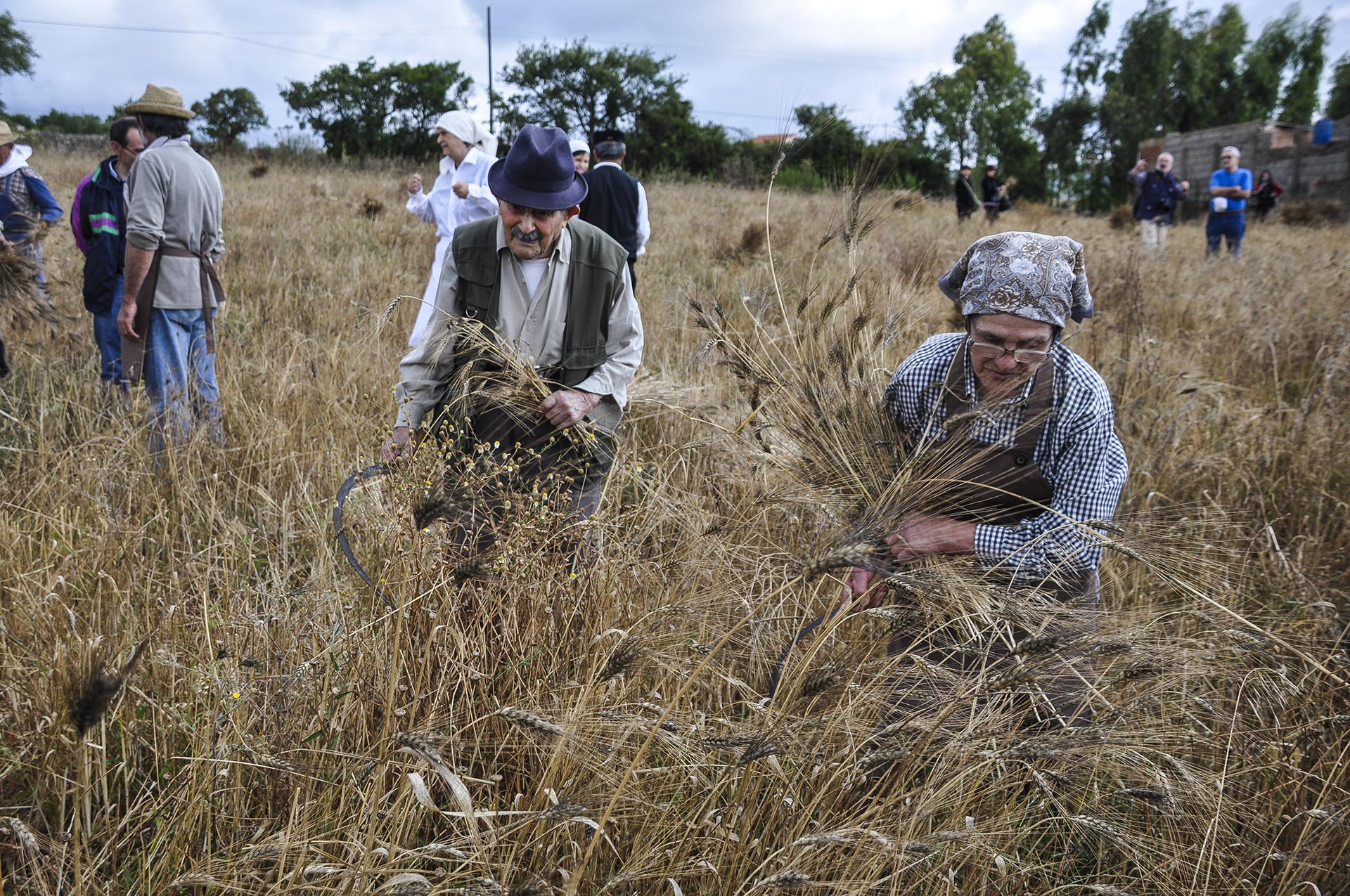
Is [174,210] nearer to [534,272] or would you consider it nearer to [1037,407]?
[534,272]

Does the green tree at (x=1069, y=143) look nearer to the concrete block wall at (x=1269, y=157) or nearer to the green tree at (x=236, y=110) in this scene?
the concrete block wall at (x=1269, y=157)

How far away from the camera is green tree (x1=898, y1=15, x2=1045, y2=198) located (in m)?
33.3

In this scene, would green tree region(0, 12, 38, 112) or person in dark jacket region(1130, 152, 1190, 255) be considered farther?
green tree region(0, 12, 38, 112)

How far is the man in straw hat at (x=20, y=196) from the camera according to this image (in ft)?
15.1

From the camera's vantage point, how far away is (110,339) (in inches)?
167

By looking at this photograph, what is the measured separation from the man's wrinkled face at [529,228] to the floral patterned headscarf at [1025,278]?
121cm

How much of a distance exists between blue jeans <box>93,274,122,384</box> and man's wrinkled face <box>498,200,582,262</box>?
2.74 m

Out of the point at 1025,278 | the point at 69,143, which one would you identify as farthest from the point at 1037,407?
the point at 69,143

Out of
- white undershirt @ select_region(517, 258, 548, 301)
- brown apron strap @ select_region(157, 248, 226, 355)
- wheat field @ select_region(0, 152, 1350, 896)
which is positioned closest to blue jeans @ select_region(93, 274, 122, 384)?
brown apron strap @ select_region(157, 248, 226, 355)

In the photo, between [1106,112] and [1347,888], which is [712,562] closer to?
[1347,888]

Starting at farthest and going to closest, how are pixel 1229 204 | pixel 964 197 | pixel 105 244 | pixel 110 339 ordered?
pixel 964 197 < pixel 1229 204 < pixel 110 339 < pixel 105 244

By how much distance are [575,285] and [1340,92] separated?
48.8 m

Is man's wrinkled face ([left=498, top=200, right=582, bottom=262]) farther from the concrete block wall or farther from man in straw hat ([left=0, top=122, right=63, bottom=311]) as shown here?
the concrete block wall

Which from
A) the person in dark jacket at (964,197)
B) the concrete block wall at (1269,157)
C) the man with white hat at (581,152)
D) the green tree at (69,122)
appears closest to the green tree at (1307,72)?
the concrete block wall at (1269,157)
